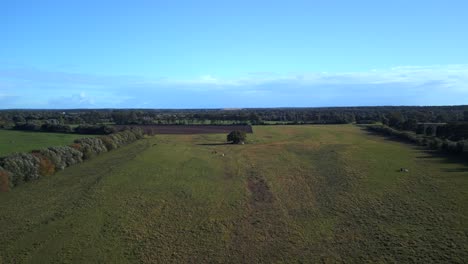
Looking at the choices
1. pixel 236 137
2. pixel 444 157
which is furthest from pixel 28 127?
pixel 444 157

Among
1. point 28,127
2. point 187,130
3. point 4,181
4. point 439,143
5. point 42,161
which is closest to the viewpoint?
point 4,181

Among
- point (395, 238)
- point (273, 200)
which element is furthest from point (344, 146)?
point (395, 238)

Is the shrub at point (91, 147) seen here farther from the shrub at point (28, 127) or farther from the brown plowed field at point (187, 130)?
the shrub at point (28, 127)

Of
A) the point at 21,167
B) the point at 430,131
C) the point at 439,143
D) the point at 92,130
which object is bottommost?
the point at 439,143

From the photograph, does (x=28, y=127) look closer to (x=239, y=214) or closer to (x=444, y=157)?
(x=239, y=214)

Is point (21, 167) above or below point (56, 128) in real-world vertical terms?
below

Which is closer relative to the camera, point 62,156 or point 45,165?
point 45,165

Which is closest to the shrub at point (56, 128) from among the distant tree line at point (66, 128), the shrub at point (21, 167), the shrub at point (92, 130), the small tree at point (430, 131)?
the distant tree line at point (66, 128)
